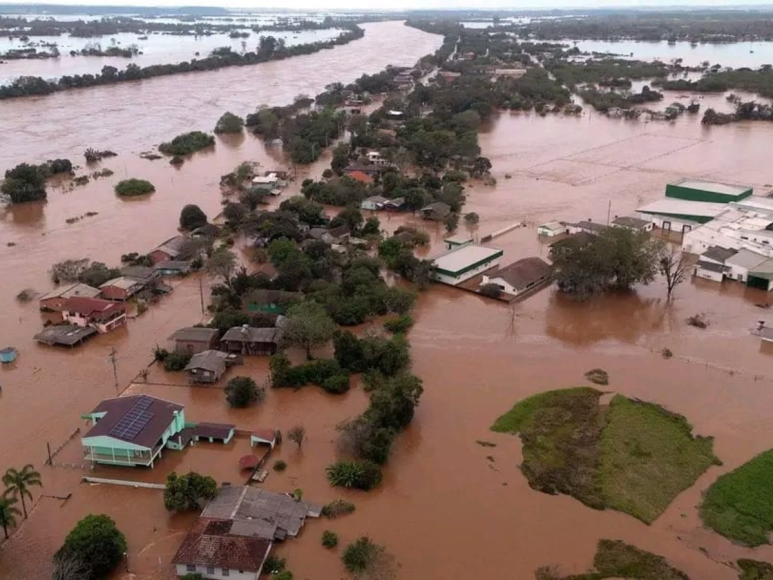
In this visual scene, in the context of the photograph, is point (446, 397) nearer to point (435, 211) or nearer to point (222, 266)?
point (222, 266)

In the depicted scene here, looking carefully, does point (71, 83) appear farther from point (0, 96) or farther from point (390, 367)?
point (390, 367)

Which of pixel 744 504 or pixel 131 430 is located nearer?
pixel 744 504

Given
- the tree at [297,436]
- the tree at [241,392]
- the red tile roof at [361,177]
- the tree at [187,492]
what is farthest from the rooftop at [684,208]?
the tree at [187,492]

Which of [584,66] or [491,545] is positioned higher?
[584,66]

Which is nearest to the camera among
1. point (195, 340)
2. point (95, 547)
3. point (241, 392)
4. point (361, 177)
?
point (95, 547)

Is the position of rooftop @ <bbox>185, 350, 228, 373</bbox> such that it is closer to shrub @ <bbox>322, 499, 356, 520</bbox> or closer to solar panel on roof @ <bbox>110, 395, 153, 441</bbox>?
solar panel on roof @ <bbox>110, 395, 153, 441</bbox>

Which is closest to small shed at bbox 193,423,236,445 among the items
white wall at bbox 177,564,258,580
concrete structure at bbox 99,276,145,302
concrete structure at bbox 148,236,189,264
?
white wall at bbox 177,564,258,580

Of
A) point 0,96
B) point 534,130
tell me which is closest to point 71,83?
point 0,96

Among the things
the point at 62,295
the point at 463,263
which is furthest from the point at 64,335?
the point at 463,263
